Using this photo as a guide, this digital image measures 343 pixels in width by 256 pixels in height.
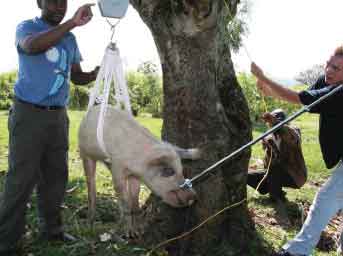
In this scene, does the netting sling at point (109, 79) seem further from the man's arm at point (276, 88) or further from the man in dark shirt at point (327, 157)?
the man in dark shirt at point (327, 157)

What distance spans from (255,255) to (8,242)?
2.22m

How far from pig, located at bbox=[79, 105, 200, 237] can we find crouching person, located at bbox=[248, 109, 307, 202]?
2380 mm

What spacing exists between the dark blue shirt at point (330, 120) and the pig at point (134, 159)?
125 cm

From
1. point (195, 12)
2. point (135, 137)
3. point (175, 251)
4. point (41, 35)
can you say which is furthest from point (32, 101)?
point (175, 251)

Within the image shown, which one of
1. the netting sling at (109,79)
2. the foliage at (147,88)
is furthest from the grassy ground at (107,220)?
the foliage at (147,88)

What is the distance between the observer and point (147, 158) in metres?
3.34

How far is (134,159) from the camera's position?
3.39 meters

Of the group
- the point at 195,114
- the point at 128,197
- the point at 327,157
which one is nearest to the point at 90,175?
the point at 128,197

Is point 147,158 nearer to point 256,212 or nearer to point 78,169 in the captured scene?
point 256,212

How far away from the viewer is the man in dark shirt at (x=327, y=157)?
3.95 metres

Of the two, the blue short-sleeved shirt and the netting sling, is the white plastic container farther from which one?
the blue short-sleeved shirt

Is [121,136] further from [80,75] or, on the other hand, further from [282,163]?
[282,163]

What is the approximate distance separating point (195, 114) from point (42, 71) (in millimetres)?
1390

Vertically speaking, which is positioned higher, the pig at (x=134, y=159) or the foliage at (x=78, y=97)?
the pig at (x=134, y=159)
